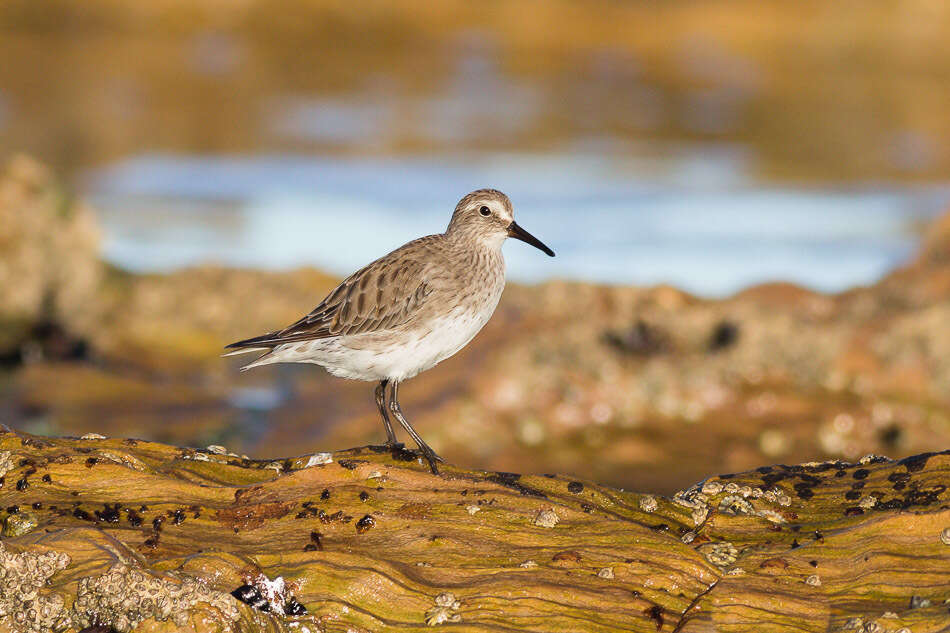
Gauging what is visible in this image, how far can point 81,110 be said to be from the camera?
34344 millimetres

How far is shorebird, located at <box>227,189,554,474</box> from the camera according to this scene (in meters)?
8.19

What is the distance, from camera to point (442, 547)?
19.2 ft

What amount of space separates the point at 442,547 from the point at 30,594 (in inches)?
76.1

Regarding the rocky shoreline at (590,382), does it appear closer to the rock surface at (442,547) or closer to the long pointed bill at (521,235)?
the long pointed bill at (521,235)

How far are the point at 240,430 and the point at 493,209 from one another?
5.51 meters

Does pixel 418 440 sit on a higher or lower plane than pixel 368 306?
lower

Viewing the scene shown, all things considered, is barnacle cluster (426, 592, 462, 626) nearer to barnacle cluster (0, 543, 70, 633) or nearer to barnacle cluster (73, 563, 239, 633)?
barnacle cluster (73, 563, 239, 633)

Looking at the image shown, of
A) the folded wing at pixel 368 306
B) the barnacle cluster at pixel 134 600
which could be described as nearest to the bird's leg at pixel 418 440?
the folded wing at pixel 368 306

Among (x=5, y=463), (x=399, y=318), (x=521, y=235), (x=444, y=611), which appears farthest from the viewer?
(x=521, y=235)

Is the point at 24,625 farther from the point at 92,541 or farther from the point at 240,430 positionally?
the point at 240,430

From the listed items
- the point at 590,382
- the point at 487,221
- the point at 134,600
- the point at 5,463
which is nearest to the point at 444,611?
the point at 134,600

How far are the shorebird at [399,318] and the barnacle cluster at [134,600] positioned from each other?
10.3 feet

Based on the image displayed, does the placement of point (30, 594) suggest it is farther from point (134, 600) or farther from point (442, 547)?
point (442, 547)

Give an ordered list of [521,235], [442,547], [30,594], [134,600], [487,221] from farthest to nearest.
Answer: [521,235] < [487,221] < [442,547] < [30,594] < [134,600]
